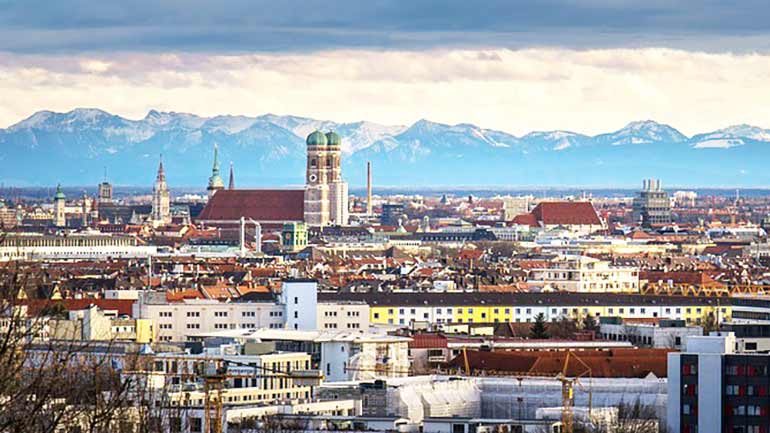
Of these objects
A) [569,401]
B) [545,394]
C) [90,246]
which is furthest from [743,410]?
[90,246]

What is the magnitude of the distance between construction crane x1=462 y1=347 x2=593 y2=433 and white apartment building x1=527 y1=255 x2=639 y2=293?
46246 millimetres

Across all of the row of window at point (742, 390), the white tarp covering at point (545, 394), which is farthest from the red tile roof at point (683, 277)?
the row of window at point (742, 390)

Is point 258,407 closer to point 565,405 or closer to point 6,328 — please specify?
point 565,405

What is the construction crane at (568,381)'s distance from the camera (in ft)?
140

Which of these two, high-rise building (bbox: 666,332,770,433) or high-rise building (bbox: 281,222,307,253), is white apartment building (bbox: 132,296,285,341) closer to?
high-rise building (bbox: 666,332,770,433)

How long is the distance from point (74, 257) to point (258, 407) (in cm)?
10176

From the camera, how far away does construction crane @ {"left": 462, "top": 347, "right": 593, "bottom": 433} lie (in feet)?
140

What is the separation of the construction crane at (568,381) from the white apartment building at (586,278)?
46.2m

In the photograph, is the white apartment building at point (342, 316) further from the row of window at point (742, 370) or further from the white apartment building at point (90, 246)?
the white apartment building at point (90, 246)

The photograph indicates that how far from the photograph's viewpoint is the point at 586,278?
114 meters

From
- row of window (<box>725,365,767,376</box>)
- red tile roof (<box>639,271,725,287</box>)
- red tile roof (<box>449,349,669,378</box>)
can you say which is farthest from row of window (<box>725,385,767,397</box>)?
red tile roof (<box>639,271,725,287</box>)

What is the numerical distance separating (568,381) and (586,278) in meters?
67.9

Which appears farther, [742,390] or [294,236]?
[294,236]

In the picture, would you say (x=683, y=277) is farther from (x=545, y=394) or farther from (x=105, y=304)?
(x=545, y=394)
